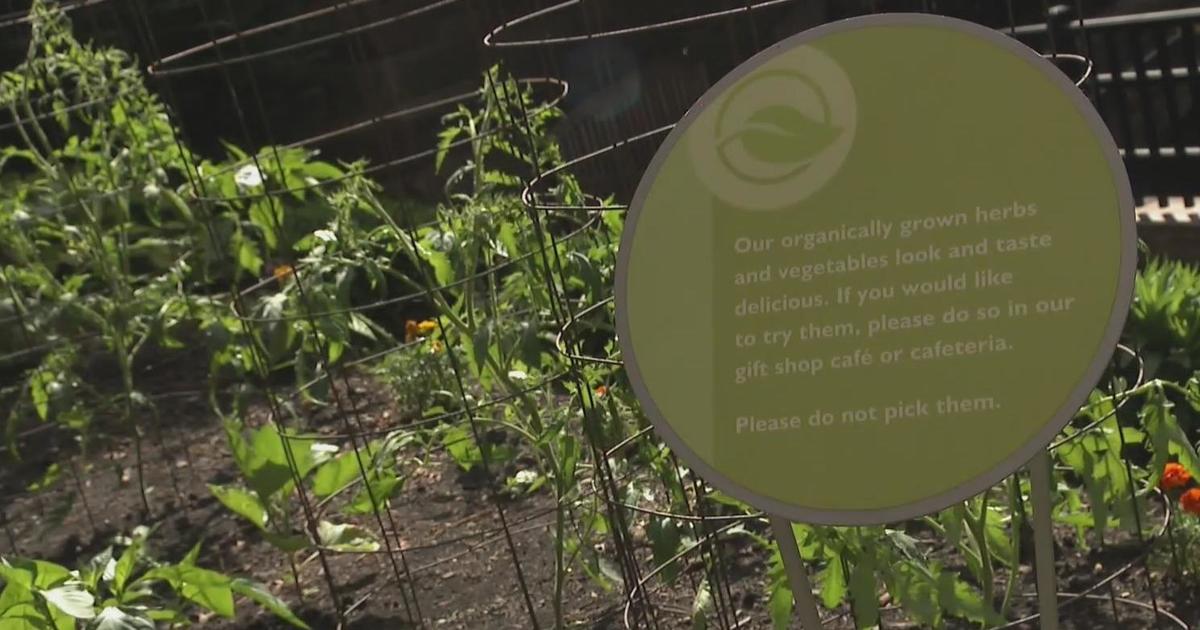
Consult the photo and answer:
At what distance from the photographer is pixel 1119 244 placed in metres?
1.68

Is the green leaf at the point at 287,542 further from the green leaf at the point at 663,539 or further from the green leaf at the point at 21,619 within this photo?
the green leaf at the point at 663,539

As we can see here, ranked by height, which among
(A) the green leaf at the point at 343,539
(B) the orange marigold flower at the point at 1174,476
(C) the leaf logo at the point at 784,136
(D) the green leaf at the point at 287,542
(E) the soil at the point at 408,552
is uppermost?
(C) the leaf logo at the point at 784,136

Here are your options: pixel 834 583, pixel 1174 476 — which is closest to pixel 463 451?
pixel 834 583

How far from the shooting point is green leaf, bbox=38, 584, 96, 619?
2.62m

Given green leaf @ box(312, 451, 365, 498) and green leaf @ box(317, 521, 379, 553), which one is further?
green leaf @ box(317, 521, 379, 553)

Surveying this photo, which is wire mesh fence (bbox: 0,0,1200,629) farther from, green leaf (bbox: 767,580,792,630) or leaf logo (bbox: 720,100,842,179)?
leaf logo (bbox: 720,100,842,179)

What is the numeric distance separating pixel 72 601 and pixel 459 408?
4.13ft

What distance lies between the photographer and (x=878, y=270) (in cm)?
171

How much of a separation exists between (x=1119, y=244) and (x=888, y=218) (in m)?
0.24

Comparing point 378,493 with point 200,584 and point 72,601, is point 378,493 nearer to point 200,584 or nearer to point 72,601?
point 200,584

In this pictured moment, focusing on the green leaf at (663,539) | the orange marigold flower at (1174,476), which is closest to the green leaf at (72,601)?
A: the green leaf at (663,539)

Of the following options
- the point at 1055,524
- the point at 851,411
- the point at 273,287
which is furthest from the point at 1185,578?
the point at 273,287

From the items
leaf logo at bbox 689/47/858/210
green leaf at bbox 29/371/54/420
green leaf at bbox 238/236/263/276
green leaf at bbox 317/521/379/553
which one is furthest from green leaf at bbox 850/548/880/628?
green leaf at bbox 29/371/54/420

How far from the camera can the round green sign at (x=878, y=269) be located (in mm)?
1681
